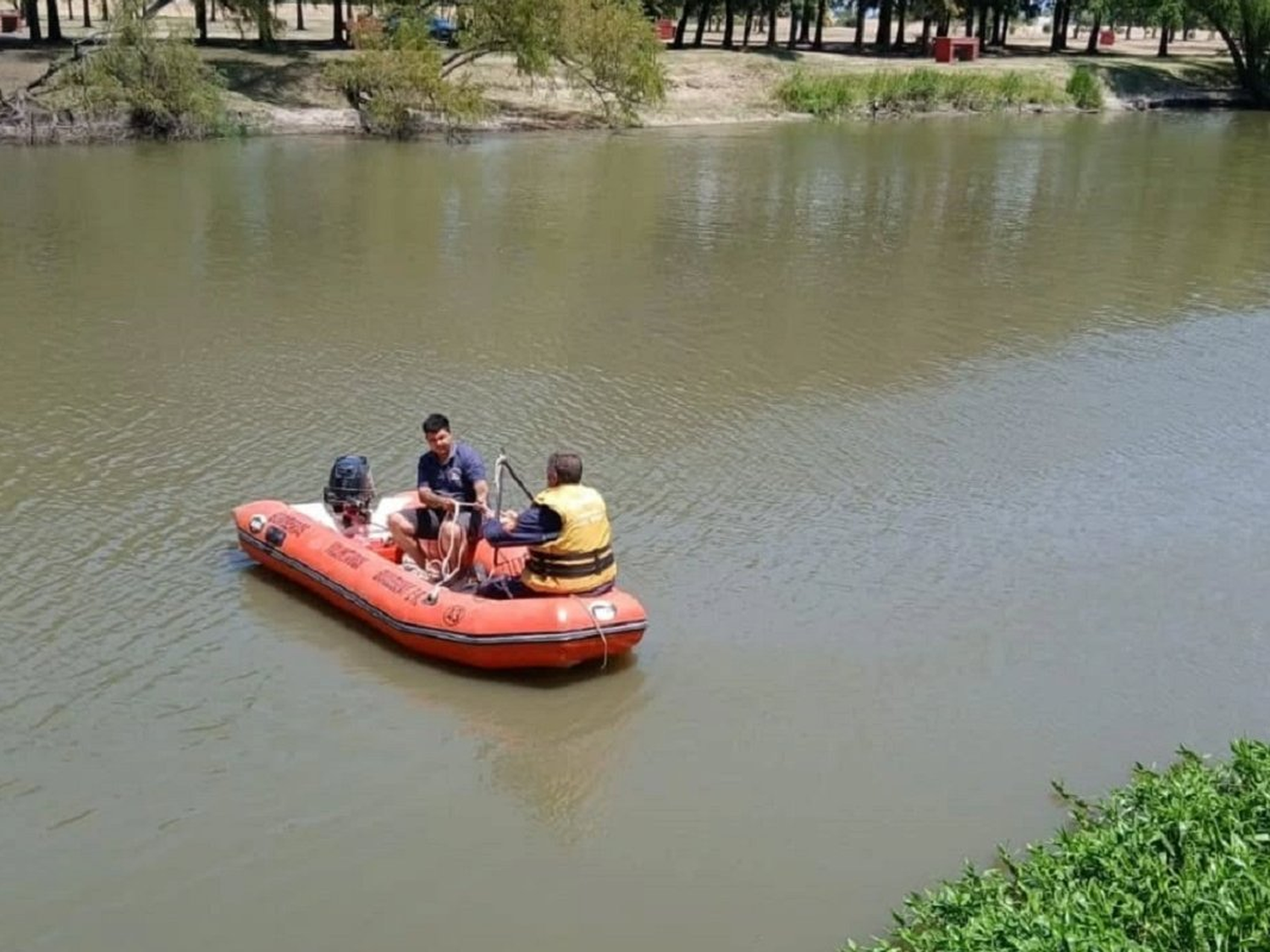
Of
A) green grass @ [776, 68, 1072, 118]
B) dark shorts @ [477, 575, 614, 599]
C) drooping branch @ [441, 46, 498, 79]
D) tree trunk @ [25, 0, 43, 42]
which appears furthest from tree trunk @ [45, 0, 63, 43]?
dark shorts @ [477, 575, 614, 599]

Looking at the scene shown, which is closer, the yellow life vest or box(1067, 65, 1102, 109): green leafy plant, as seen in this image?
the yellow life vest

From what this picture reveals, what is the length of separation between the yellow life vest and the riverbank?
27.8 m

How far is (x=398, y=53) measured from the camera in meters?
35.8

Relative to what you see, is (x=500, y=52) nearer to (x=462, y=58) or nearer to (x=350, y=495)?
(x=462, y=58)

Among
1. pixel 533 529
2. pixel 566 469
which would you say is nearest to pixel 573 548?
pixel 533 529

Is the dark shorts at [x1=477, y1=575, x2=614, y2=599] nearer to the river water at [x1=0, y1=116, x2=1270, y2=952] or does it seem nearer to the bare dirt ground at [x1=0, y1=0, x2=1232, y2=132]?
the river water at [x1=0, y1=116, x2=1270, y2=952]

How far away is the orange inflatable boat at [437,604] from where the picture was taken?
7.70 m

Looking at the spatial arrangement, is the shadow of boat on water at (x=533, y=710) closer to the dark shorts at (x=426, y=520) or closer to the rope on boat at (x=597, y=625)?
the rope on boat at (x=597, y=625)

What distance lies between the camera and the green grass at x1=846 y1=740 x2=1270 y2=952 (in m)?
4.87

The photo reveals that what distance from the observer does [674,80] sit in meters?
44.3

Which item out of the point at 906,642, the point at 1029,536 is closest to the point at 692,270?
the point at 1029,536

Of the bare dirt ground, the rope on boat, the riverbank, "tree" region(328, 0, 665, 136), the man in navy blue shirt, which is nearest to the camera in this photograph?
the rope on boat

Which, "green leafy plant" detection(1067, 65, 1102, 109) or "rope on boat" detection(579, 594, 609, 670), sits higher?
"green leafy plant" detection(1067, 65, 1102, 109)

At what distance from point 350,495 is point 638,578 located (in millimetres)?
1960
